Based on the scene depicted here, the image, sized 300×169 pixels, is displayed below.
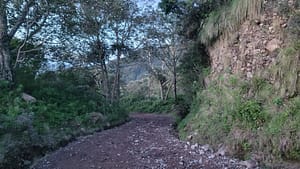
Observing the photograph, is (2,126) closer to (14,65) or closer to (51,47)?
(14,65)

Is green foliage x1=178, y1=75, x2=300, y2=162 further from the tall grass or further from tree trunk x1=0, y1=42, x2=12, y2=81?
tree trunk x1=0, y1=42, x2=12, y2=81

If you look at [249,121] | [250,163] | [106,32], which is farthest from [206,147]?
[106,32]

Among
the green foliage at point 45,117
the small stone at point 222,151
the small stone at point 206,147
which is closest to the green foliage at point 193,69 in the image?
the small stone at point 206,147

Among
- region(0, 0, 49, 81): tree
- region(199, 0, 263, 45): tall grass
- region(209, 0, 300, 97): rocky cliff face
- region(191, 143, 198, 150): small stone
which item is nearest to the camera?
region(209, 0, 300, 97): rocky cliff face

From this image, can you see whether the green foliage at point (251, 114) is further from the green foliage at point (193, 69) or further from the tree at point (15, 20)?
the tree at point (15, 20)

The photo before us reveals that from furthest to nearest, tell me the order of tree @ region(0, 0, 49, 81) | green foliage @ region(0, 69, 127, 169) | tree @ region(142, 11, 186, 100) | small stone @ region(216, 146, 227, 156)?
tree @ region(142, 11, 186, 100)
tree @ region(0, 0, 49, 81)
small stone @ region(216, 146, 227, 156)
green foliage @ region(0, 69, 127, 169)

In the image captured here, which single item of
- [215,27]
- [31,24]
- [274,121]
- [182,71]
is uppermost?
[31,24]

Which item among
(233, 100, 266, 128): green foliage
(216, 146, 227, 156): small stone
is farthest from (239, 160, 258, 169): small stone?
(233, 100, 266, 128): green foliage

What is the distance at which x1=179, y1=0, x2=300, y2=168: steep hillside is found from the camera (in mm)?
5375

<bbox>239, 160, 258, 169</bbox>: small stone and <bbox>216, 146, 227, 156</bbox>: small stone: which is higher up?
<bbox>216, 146, 227, 156</bbox>: small stone

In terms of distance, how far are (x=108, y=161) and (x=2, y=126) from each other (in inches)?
71.4

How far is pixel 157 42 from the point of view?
71.8ft

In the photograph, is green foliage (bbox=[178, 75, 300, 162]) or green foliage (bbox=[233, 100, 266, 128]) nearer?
green foliage (bbox=[178, 75, 300, 162])

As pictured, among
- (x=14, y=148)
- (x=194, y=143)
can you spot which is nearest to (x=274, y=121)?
(x=194, y=143)
